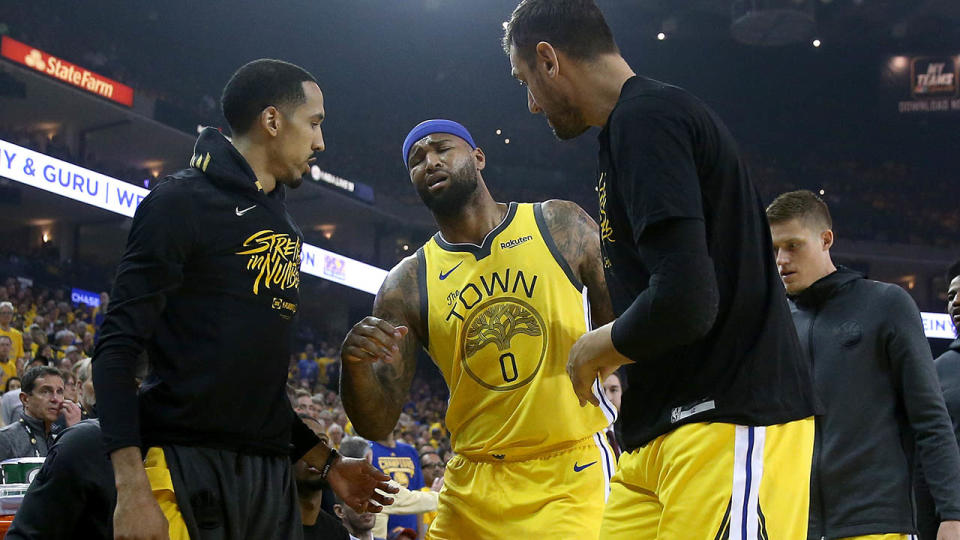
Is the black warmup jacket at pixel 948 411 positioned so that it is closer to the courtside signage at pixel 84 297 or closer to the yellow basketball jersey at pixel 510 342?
the yellow basketball jersey at pixel 510 342

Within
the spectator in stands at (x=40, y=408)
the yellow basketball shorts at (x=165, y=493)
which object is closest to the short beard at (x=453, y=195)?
the yellow basketball shorts at (x=165, y=493)

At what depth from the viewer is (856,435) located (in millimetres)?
3480

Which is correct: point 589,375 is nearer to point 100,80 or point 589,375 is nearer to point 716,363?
point 716,363

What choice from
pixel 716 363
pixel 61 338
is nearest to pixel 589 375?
pixel 716 363

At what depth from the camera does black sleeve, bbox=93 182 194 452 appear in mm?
2553

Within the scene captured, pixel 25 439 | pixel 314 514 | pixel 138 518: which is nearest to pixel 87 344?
pixel 25 439

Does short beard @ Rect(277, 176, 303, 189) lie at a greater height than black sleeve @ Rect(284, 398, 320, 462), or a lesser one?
greater

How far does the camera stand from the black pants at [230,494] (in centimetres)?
272

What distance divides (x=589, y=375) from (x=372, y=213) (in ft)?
91.4

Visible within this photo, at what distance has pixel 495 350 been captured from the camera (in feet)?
12.4

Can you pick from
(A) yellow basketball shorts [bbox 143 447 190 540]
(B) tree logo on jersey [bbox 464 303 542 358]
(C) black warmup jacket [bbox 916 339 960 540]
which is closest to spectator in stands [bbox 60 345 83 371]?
(B) tree logo on jersey [bbox 464 303 542 358]

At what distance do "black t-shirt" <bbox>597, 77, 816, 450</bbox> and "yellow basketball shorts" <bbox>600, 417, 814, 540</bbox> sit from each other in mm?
38

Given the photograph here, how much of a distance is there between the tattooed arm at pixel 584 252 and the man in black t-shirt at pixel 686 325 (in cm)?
138

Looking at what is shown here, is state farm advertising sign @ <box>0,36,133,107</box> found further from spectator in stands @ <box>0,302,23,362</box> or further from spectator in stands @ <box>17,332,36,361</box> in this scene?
spectator in stands @ <box>0,302,23,362</box>
